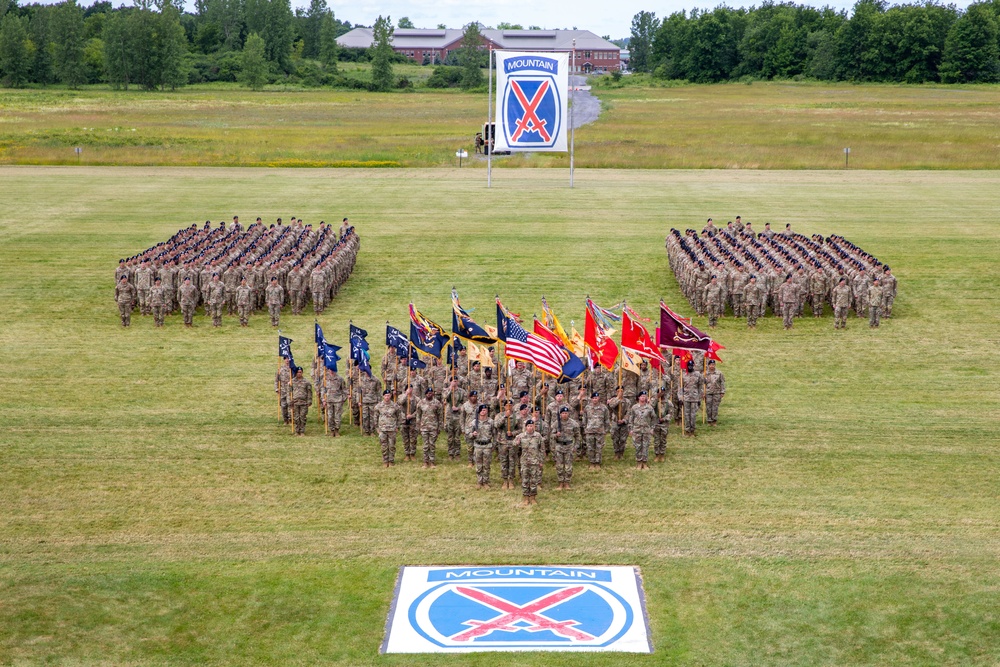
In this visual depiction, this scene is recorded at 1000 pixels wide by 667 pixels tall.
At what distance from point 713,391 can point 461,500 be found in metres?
5.89

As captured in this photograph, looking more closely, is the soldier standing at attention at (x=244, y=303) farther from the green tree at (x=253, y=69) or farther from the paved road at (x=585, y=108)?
the green tree at (x=253, y=69)

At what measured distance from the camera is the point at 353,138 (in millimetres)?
73438

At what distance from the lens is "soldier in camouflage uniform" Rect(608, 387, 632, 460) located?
18.6 m

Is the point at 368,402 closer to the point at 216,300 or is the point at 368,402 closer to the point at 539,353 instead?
the point at 539,353

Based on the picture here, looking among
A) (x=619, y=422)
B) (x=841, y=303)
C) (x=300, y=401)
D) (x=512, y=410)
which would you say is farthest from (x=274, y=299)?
(x=841, y=303)

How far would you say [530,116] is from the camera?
42094 mm

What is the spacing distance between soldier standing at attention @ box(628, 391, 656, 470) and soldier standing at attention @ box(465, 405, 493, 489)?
96.4 inches

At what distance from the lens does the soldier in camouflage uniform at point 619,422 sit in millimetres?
18594

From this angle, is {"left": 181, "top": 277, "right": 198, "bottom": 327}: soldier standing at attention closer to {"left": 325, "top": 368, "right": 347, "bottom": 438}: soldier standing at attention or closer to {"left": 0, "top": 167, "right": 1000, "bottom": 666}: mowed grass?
{"left": 0, "top": 167, "right": 1000, "bottom": 666}: mowed grass

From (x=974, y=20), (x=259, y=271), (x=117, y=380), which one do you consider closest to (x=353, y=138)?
(x=259, y=271)

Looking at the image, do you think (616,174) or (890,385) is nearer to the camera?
(890,385)

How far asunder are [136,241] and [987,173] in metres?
43.5

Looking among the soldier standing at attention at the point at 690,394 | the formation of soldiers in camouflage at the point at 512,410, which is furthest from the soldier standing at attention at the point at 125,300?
the soldier standing at attention at the point at 690,394

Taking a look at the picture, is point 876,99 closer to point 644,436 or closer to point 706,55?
point 706,55
